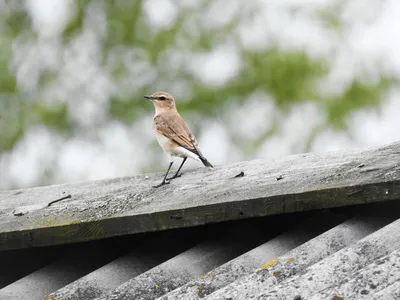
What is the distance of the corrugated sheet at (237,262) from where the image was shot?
2346mm

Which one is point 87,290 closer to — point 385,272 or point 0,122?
point 385,272

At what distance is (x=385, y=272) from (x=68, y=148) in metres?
21.2

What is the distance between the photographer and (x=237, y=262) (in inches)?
112

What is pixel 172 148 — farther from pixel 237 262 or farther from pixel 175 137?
pixel 237 262

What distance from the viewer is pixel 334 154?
3773 mm

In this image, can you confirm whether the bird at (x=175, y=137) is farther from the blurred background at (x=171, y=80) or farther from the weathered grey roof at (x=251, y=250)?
the blurred background at (x=171, y=80)

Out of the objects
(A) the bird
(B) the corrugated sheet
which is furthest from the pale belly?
(B) the corrugated sheet

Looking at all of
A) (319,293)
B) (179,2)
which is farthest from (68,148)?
(319,293)

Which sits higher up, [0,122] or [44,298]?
[0,122]

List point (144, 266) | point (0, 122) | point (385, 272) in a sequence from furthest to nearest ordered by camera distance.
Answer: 1. point (0, 122)
2. point (144, 266)
3. point (385, 272)

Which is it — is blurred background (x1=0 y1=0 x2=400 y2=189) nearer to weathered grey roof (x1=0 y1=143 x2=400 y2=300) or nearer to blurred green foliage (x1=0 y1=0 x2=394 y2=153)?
blurred green foliage (x1=0 y1=0 x2=394 y2=153)

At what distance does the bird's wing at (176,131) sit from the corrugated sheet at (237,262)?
128 inches

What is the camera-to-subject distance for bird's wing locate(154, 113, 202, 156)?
6.89m

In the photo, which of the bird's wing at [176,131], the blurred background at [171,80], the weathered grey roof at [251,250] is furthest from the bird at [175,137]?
the blurred background at [171,80]
